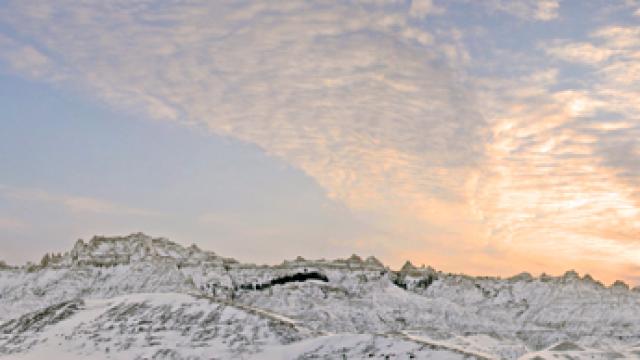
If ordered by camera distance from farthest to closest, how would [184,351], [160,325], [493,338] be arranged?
[493,338]
[160,325]
[184,351]

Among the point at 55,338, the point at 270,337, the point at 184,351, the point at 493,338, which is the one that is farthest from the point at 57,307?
the point at 493,338

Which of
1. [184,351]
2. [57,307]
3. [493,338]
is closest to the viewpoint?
[184,351]

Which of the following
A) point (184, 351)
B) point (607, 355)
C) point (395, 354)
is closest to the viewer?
point (395, 354)

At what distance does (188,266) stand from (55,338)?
125832 millimetres

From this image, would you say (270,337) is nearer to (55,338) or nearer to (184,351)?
(184,351)

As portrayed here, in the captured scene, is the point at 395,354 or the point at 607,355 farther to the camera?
the point at 607,355

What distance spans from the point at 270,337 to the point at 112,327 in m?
17.0

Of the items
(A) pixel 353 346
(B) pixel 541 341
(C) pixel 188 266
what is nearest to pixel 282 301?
(C) pixel 188 266

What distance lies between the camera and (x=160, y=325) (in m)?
71.6

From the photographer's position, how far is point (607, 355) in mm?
101562

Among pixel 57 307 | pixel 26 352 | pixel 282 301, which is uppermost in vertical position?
pixel 282 301

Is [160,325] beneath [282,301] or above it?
beneath

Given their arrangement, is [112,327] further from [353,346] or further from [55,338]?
[353,346]

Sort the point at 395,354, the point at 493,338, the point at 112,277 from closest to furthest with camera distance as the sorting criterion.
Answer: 1. the point at 395,354
2. the point at 493,338
3. the point at 112,277
